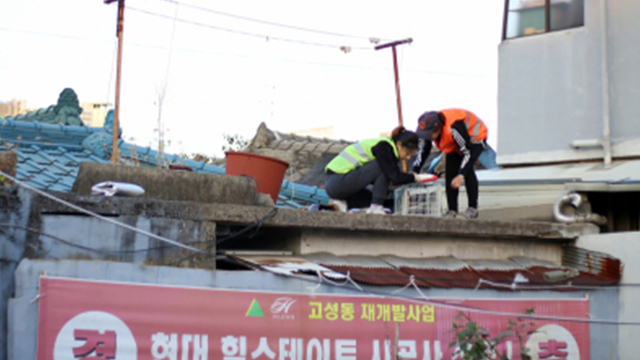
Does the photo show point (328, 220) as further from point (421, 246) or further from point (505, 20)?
point (505, 20)

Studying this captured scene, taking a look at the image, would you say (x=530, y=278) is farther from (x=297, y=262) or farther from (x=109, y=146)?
(x=109, y=146)

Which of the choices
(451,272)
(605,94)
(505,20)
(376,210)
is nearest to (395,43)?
(505,20)

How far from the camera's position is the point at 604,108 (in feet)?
29.7

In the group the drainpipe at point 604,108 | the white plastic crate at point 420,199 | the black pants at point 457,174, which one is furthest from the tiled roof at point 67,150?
the drainpipe at point 604,108

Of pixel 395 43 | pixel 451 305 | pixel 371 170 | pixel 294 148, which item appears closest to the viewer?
pixel 451 305

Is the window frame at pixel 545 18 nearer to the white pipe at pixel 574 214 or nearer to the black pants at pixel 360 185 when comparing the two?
the white pipe at pixel 574 214

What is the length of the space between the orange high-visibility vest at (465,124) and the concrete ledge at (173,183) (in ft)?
7.97

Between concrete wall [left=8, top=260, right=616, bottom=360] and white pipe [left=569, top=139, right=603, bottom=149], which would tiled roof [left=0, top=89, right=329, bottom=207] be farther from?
white pipe [left=569, top=139, right=603, bottom=149]

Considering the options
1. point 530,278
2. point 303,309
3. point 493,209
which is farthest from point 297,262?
point 493,209

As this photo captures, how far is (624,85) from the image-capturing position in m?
9.11

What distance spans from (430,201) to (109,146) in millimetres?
4562

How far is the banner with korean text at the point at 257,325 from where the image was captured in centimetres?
543

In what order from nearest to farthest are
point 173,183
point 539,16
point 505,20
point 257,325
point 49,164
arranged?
point 257,325, point 173,183, point 49,164, point 539,16, point 505,20

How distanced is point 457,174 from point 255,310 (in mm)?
3380
